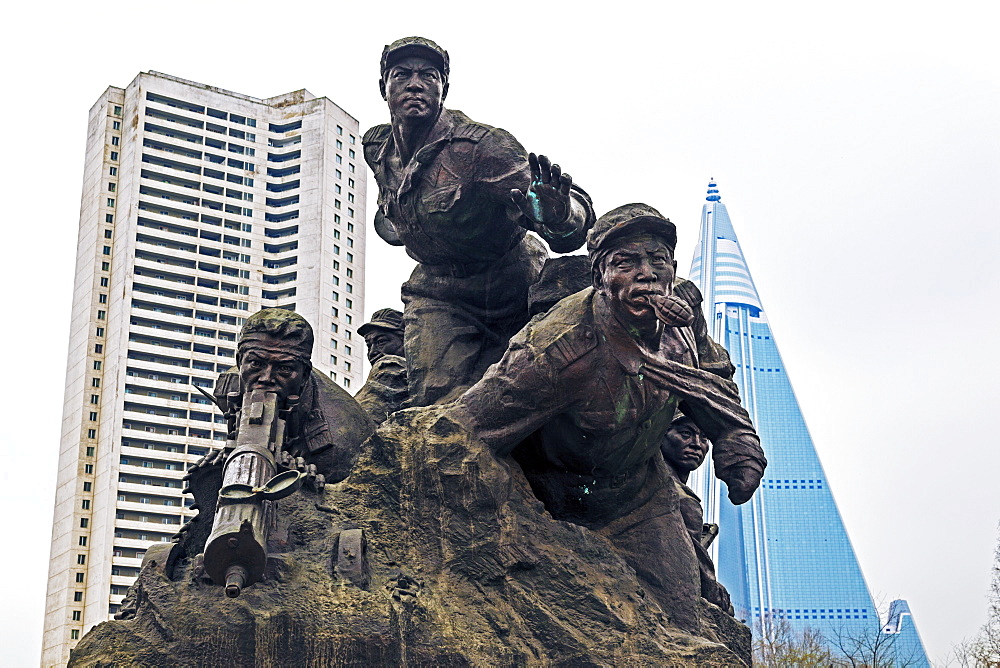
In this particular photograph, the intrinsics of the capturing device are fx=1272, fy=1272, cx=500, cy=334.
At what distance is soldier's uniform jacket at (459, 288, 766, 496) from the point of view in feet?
22.5

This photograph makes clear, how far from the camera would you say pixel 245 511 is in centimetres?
616

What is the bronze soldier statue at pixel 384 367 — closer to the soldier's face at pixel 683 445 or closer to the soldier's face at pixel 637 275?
the soldier's face at pixel 683 445

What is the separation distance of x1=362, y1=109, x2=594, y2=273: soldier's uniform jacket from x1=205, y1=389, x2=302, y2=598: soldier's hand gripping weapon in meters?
1.97

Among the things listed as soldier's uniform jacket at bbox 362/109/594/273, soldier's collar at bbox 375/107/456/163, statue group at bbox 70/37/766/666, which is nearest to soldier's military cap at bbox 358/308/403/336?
soldier's uniform jacket at bbox 362/109/594/273

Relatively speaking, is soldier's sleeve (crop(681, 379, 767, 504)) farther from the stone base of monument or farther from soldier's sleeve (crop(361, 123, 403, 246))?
soldier's sleeve (crop(361, 123, 403, 246))

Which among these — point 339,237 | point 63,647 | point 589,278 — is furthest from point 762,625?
point 589,278

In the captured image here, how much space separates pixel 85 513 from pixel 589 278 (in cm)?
2938

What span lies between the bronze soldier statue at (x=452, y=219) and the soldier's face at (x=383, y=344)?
91 centimetres

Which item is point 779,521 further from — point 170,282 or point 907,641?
point 170,282

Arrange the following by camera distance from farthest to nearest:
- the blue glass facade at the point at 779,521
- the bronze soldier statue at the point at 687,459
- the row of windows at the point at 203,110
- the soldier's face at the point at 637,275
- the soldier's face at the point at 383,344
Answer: the blue glass facade at the point at 779,521 < the row of windows at the point at 203,110 < the soldier's face at the point at 383,344 < the bronze soldier statue at the point at 687,459 < the soldier's face at the point at 637,275

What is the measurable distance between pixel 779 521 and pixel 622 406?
121 feet

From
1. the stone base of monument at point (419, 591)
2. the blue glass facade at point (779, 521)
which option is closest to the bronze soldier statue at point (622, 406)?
the stone base of monument at point (419, 591)

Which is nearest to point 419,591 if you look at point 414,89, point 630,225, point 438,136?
point 630,225

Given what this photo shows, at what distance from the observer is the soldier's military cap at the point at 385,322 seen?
969 centimetres
